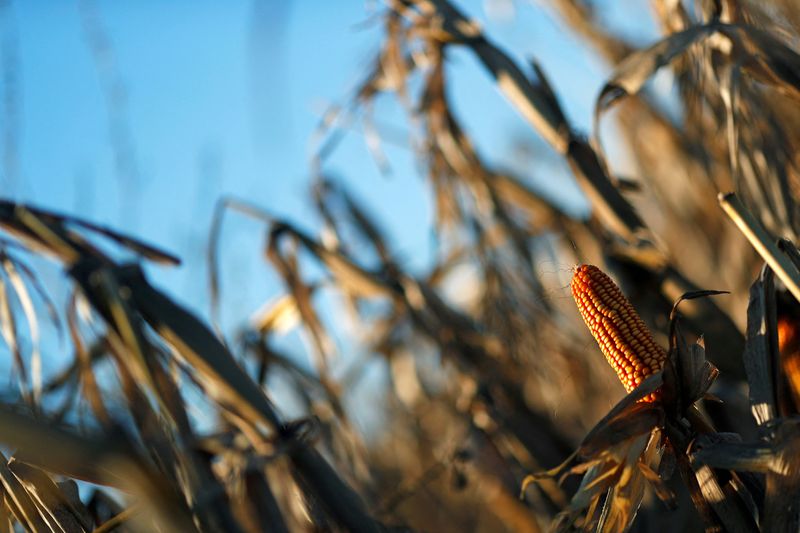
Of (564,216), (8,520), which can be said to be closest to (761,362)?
(8,520)

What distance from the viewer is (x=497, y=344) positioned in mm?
2375

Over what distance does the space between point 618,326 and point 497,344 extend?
1280mm

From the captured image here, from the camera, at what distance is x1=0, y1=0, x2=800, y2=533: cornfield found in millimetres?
1092

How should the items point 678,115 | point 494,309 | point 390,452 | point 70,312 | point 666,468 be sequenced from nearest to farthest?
1. point 666,468
2. point 70,312
3. point 494,309
4. point 678,115
5. point 390,452

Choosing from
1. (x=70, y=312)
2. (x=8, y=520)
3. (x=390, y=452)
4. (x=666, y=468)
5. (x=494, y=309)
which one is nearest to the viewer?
(x=666, y=468)

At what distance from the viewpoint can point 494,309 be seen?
238 cm

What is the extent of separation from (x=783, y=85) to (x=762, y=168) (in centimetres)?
21

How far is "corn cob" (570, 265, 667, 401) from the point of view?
3.61 ft

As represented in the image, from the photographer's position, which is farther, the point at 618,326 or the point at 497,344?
the point at 497,344

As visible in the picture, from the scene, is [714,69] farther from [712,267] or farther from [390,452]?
[390,452]

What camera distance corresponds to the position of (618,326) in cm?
110

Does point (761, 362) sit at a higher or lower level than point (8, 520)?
lower

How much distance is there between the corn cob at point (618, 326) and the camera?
1.10 meters

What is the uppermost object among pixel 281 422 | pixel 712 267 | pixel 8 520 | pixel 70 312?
pixel 70 312
